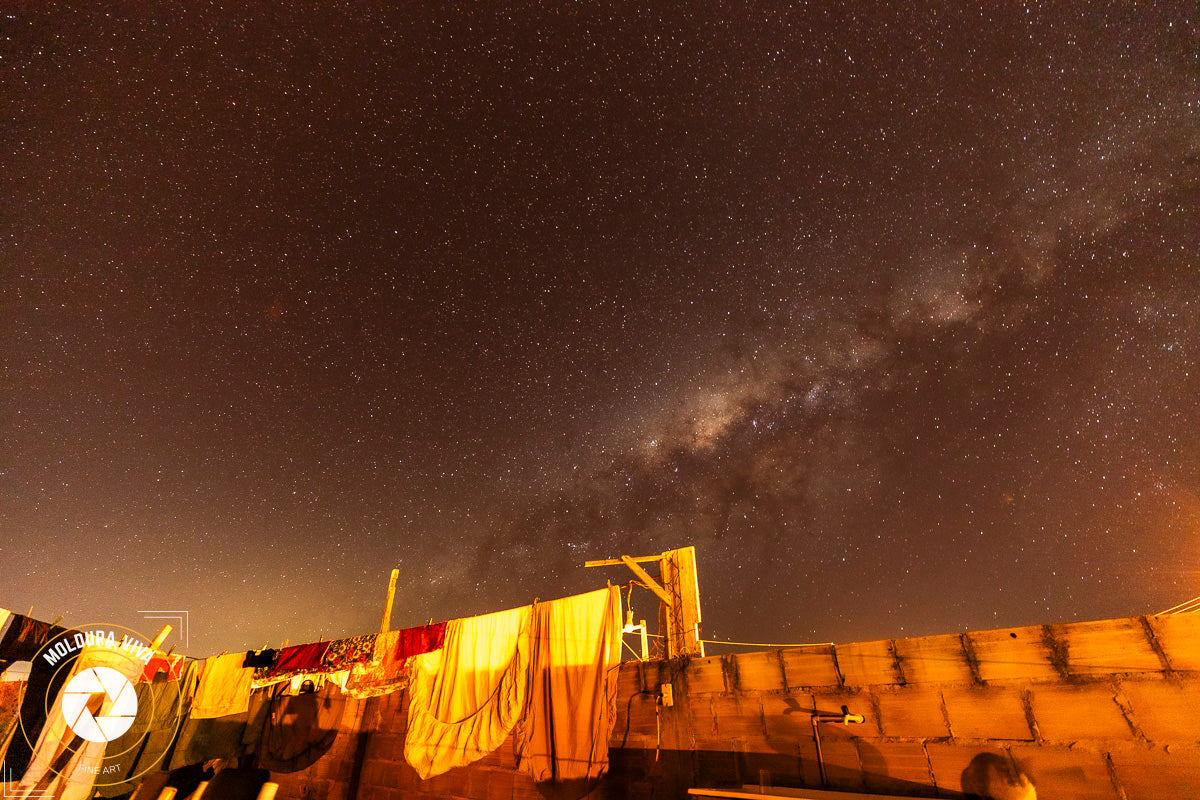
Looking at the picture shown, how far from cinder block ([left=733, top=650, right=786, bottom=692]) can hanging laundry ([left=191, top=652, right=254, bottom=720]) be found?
1217cm

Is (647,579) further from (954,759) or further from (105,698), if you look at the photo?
(105,698)

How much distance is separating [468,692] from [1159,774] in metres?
9.29

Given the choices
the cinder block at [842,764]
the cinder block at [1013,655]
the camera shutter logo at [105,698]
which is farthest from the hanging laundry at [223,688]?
the cinder block at [1013,655]

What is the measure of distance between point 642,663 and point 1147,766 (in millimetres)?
5889

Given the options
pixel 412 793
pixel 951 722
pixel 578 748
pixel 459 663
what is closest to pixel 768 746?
pixel 951 722

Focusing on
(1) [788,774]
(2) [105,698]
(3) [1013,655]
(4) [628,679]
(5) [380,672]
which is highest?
(5) [380,672]

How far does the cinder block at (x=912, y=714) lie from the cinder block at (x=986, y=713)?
0.12 metres

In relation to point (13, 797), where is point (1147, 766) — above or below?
above

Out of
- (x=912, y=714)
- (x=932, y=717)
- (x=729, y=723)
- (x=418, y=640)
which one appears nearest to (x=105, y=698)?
(x=418, y=640)

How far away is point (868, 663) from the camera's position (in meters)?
6.37

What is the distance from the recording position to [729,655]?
7.43m

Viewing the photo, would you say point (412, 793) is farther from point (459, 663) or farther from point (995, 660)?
point (995, 660)

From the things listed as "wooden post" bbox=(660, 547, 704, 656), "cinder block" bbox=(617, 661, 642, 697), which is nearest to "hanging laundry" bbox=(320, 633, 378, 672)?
"cinder block" bbox=(617, 661, 642, 697)

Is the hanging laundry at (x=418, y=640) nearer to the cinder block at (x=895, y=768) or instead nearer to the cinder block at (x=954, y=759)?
the cinder block at (x=895, y=768)
